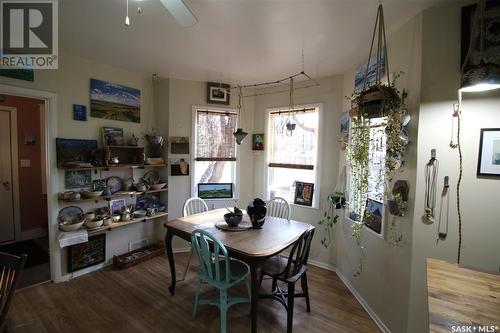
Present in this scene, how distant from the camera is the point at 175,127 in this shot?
338 cm

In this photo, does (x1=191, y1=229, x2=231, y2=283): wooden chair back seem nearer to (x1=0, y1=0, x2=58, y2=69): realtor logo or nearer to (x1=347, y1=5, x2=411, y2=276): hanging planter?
(x1=347, y1=5, x2=411, y2=276): hanging planter

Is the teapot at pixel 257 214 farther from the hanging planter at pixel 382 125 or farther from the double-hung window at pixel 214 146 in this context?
the double-hung window at pixel 214 146

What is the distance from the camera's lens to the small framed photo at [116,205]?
10.00 feet

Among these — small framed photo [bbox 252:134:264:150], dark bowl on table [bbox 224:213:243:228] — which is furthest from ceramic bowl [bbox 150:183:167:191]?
small framed photo [bbox 252:134:264:150]

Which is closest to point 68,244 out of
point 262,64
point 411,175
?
point 262,64

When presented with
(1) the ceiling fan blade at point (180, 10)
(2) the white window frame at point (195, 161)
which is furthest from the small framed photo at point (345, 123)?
(1) the ceiling fan blade at point (180, 10)

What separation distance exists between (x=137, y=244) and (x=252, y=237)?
2.07 meters

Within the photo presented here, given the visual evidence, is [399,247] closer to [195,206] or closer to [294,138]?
[294,138]

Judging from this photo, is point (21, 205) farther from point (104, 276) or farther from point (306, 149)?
point (306, 149)

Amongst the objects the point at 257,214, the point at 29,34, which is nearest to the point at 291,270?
the point at 257,214

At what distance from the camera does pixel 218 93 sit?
3.55 m

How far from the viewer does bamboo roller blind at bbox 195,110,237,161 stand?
11.7 feet

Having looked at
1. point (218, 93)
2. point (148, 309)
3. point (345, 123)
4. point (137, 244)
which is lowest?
point (148, 309)

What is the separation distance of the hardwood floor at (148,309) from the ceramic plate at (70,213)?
0.71 meters
